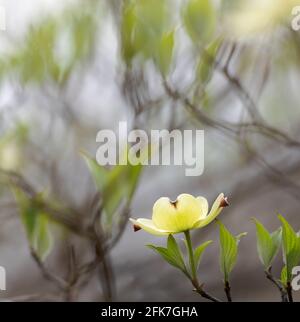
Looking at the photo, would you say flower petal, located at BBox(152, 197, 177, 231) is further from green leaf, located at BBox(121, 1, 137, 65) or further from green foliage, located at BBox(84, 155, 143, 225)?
green leaf, located at BBox(121, 1, 137, 65)

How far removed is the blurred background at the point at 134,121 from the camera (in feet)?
2.72

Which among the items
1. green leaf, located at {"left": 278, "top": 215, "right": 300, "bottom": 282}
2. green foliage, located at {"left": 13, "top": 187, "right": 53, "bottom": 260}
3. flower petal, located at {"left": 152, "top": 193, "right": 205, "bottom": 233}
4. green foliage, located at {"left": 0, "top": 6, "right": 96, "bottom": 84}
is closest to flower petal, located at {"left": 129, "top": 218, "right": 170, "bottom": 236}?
flower petal, located at {"left": 152, "top": 193, "right": 205, "bottom": 233}

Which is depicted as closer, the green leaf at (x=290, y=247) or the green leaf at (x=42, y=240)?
the green leaf at (x=290, y=247)

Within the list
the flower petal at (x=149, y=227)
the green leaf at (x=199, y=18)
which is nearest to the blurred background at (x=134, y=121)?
the green leaf at (x=199, y=18)

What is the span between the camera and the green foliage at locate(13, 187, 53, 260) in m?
0.74

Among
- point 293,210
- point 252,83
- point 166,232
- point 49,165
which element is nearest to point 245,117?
point 252,83

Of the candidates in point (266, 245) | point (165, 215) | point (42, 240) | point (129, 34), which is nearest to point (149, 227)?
point (165, 215)

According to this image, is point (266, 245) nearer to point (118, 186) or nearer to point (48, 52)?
point (118, 186)

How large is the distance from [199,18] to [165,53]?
85 mm

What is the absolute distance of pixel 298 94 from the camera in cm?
111

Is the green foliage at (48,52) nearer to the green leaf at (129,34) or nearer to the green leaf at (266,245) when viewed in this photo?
the green leaf at (129,34)

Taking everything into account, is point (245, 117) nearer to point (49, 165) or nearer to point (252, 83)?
point (252, 83)

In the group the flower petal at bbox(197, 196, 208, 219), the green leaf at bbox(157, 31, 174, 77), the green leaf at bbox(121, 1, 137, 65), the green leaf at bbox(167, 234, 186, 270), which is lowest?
the green leaf at bbox(167, 234, 186, 270)
